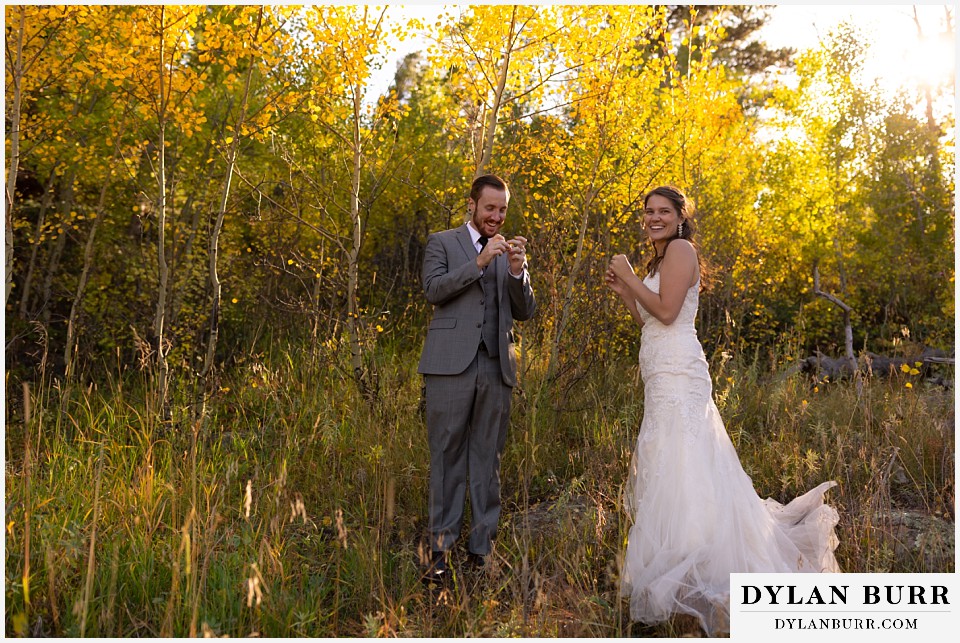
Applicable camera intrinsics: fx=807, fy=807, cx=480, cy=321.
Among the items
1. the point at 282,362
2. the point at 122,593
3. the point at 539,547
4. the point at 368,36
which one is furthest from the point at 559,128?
the point at 122,593

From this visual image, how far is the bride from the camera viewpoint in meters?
3.13

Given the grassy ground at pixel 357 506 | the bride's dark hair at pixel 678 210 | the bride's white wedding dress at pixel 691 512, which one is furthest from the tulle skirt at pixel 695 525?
the bride's dark hair at pixel 678 210

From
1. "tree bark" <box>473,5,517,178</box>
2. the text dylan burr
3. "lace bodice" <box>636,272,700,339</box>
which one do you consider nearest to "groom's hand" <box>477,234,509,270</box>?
"lace bodice" <box>636,272,700,339</box>

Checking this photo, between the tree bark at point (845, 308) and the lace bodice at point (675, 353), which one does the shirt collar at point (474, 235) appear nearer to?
the lace bodice at point (675, 353)

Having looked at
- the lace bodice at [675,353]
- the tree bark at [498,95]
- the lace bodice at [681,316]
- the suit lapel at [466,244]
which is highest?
the tree bark at [498,95]

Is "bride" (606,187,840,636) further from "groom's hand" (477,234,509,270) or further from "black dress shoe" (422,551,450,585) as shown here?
"black dress shoe" (422,551,450,585)

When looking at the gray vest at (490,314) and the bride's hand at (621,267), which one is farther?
the gray vest at (490,314)

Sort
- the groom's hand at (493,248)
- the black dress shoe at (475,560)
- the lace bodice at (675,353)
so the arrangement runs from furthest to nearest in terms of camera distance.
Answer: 1. the black dress shoe at (475,560)
2. the lace bodice at (675,353)
3. the groom's hand at (493,248)

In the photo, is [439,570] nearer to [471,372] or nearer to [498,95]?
[471,372]

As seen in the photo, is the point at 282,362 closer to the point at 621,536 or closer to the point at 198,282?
the point at 198,282

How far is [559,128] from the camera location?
620cm

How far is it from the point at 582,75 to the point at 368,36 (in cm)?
157

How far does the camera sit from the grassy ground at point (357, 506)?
117 inches

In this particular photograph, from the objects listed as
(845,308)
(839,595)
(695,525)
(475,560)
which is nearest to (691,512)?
(695,525)
